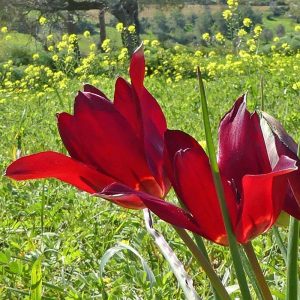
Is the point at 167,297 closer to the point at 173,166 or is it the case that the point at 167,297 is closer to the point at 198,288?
the point at 198,288

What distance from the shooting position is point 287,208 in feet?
1.74

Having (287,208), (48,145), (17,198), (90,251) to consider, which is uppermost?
(287,208)

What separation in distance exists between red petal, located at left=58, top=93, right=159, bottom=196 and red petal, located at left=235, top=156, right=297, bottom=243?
10 cm

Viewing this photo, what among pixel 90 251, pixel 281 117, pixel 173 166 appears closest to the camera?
pixel 173 166

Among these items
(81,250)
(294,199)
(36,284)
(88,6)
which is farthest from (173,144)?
(88,6)

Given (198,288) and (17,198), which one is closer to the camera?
(198,288)

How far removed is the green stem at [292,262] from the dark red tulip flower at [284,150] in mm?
13

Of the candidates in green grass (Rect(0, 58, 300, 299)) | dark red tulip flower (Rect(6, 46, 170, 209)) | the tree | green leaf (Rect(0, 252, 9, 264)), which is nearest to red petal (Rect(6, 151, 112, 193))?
dark red tulip flower (Rect(6, 46, 170, 209))

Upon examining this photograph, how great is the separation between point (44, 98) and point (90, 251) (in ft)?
21.2

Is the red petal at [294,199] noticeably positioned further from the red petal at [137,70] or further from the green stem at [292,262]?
the red petal at [137,70]

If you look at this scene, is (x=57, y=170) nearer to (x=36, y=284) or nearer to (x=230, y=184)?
(x=230, y=184)

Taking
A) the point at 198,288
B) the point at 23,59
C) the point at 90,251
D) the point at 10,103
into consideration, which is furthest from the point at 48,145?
the point at 23,59

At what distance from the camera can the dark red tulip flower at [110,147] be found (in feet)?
1.82

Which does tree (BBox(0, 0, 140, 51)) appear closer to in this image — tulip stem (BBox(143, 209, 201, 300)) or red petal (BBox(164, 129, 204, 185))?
tulip stem (BBox(143, 209, 201, 300))
